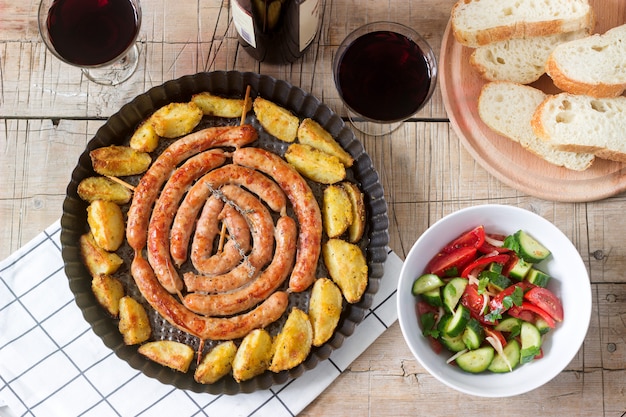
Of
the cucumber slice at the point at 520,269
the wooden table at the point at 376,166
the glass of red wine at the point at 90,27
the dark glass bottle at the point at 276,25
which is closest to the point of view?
the dark glass bottle at the point at 276,25

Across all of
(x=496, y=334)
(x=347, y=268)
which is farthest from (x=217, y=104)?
(x=496, y=334)

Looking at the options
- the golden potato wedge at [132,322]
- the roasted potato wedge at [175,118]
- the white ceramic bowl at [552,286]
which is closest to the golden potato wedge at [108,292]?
the golden potato wedge at [132,322]

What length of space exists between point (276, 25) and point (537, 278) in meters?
1.15

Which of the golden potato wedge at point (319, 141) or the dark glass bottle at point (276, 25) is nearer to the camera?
the dark glass bottle at point (276, 25)

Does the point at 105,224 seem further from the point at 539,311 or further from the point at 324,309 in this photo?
the point at 539,311

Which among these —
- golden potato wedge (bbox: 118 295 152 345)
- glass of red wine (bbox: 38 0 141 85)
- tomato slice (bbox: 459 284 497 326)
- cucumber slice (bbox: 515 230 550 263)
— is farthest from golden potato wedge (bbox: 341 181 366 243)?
glass of red wine (bbox: 38 0 141 85)

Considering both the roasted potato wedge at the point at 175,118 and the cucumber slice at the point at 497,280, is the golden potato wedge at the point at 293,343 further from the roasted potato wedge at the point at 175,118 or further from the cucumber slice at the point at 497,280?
the roasted potato wedge at the point at 175,118

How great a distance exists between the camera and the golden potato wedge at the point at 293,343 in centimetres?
224

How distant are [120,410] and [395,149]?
1299 mm

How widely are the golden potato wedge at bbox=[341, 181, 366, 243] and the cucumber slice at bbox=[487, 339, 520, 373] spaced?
581mm

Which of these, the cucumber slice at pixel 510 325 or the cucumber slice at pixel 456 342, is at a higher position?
the cucumber slice at pixel 510 325

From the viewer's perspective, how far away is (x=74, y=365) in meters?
2.41

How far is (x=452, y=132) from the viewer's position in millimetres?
2551

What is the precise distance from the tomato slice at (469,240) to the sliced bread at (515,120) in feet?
1.32
